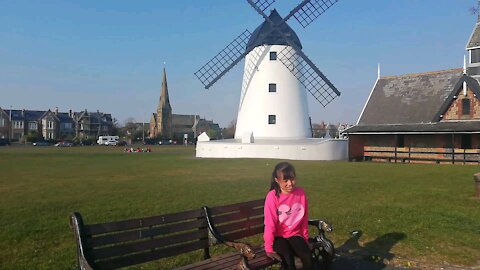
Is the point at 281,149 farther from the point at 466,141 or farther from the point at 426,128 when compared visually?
the point at 466,141

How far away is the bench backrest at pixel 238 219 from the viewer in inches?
207

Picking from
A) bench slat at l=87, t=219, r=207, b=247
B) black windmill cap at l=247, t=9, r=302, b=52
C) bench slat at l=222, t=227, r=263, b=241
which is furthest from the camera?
black windmill cap at l=247, t=9, r=302, b=52

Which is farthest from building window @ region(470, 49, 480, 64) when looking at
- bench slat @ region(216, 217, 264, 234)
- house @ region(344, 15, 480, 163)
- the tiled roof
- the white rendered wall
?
bench slat @ region(216, 217, 264, 234)

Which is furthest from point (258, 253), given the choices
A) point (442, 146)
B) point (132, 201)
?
point (442, 146)

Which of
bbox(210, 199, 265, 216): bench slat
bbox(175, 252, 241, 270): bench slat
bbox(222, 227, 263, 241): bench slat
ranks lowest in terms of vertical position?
bbox(175, 252, 241, 270): bench slat

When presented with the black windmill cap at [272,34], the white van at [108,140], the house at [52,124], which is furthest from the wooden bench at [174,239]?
the house at [52,124]

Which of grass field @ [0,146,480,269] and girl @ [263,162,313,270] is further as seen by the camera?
grass field @ [0,146,480,269]

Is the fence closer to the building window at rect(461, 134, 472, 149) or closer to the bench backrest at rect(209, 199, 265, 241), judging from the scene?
the building window at rect(461, 134, 472, 149)

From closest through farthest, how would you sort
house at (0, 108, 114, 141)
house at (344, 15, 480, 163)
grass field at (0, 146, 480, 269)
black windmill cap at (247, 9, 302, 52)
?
grass field at (0, 146, 480, 269)
house at (344, 15, 480, 163)
black windmill cap at (247, 9, 302, 52)
house at (0, 108, 114, 141)

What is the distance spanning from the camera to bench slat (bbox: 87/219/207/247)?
406 cm

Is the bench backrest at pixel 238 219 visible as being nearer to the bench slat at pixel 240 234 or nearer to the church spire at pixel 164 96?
the bench slat at pixel 240 234

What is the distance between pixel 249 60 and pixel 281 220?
2947 cm

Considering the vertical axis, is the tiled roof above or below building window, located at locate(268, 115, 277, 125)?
below

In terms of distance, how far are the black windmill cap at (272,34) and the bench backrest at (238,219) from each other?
1093 inches
